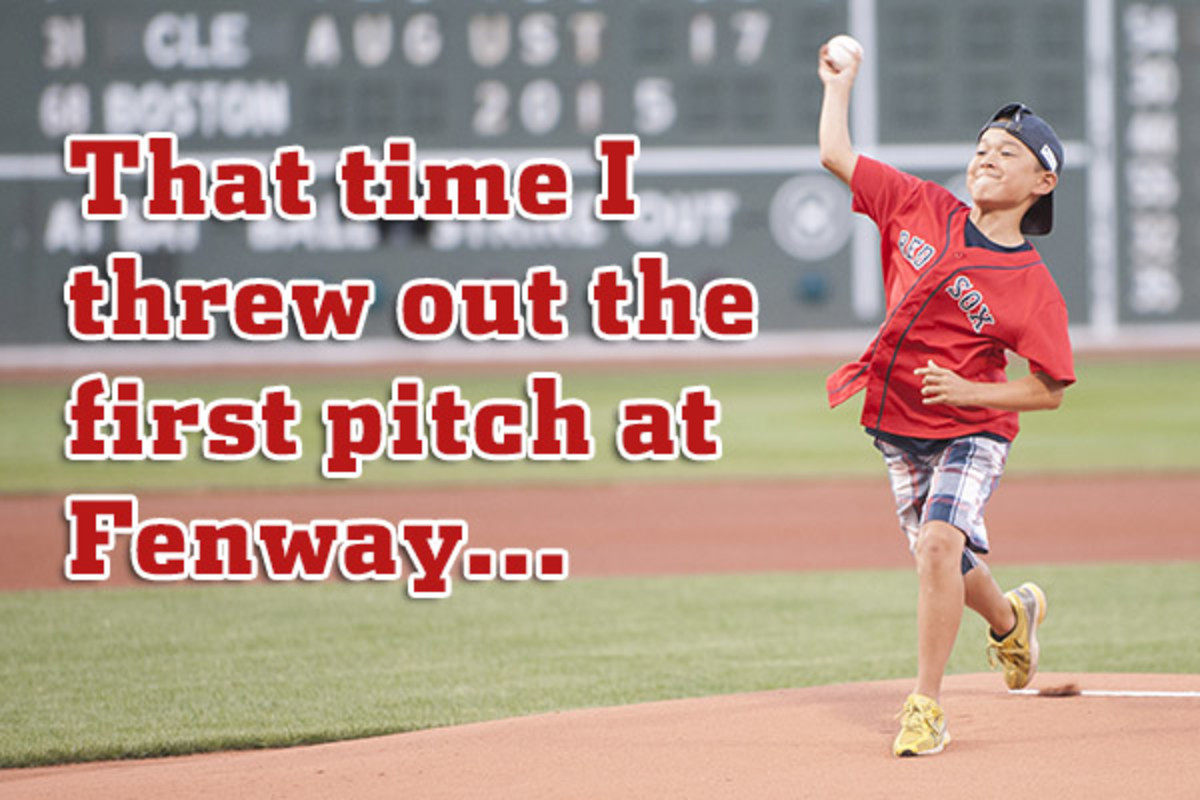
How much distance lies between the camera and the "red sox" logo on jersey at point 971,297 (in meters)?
4.05

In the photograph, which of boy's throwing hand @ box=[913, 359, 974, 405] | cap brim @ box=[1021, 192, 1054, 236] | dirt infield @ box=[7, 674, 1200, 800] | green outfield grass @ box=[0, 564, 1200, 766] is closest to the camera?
dirt infield @ box=[7, 674, 1200, 800]

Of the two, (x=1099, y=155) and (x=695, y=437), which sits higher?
(x=1099, y=155)

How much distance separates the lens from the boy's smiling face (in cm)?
420

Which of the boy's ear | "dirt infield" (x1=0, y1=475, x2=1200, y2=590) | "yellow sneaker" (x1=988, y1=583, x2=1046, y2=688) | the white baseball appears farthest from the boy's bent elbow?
"dirt infield" (x1=0, y1=475, x2=1200, y2=590)

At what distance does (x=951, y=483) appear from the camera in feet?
13.3

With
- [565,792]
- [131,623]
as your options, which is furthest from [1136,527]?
[565,792]

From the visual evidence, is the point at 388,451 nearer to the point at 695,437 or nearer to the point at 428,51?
the point at 695,437

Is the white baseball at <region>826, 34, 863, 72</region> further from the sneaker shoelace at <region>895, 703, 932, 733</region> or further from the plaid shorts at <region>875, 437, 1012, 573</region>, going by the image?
the sneaker shoelace at <region>895, 703, 932, 733</region>

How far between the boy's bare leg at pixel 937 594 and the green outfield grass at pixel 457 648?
5.15 feet

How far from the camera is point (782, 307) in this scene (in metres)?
26.4

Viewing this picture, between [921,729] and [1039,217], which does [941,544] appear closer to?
[921,729]

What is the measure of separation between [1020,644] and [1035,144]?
1341 millimetres

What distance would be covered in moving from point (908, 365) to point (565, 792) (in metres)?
1.34

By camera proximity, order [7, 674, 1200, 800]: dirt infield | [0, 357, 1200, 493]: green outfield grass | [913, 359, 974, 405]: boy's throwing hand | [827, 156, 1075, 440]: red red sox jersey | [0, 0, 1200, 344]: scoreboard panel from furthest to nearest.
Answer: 1. [0, 0, 1200, 344]: scoreboard panel
2. [0, 357, 1200, 493]: green outfield grass
3. [827, 156, 1075, 440]: red red sox jersey
4. [913, 359, 974, 405]: boy's throwing hand
5. [7, 674, 1200, 800]: dirt infield
